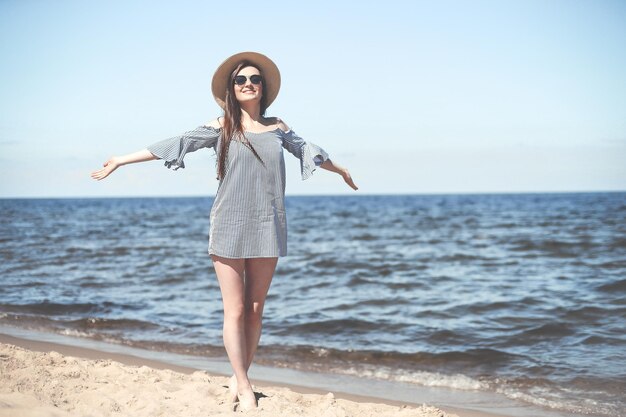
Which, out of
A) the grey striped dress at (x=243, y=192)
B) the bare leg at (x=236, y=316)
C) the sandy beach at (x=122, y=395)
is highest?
the grey striped dress at (x=243, y=192)

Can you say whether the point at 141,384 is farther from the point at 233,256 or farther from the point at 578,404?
the point at 578,404

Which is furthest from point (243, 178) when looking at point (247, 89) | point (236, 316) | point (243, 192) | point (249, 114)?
point (236, 316)

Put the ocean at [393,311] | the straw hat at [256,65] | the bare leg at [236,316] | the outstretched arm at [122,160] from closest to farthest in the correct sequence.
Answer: the outstretched arm at [122,160] → the bare leg at [236,316] → the straw hat at [256,65] → the ocean at [393,311]

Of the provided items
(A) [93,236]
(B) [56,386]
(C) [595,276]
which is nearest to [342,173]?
(B) [56,386]

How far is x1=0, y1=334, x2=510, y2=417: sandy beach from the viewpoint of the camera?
12.9 feet

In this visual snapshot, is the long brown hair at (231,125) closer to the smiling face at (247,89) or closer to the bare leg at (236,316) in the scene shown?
the smiling face at (247,89)

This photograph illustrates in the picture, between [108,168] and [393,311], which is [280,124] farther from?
[393,311]

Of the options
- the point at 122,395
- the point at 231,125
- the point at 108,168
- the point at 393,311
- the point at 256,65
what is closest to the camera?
the point at 108,168

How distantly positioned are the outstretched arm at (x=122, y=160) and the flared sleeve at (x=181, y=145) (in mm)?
39

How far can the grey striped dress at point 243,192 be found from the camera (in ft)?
12.9

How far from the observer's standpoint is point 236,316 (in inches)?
160

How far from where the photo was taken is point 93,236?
81.1 feet

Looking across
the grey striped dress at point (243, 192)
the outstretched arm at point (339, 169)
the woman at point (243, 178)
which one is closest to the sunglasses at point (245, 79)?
the woman at point (243, 178)

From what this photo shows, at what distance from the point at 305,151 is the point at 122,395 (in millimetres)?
2134
